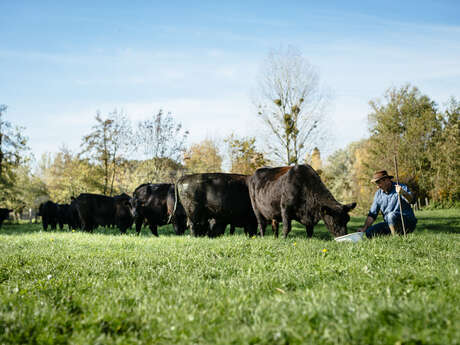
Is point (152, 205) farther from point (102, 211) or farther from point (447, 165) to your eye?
point (447, 165)

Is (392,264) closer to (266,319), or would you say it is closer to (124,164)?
(266,319)

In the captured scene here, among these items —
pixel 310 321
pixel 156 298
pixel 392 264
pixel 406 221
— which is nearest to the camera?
pixel 310 321

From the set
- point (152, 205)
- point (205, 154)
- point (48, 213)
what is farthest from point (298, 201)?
point (205, 154)

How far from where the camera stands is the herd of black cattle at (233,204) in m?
10.2

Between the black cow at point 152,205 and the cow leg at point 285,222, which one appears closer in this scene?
the cow leg at point 285,222

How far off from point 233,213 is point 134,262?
6.64 meters

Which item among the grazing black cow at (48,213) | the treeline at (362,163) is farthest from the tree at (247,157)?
the grazing black cow at (48,213)

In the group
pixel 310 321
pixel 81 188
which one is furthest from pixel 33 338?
pixel 81 188

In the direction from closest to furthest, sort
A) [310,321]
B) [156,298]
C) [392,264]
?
[310,321] → [156,298] → [392,264]

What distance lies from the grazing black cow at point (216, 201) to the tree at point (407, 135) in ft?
67.7

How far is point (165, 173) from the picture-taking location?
33500 mm

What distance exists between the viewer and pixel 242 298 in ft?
13.7

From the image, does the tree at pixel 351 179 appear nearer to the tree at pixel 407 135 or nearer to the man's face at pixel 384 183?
the tree at pixel 407 135

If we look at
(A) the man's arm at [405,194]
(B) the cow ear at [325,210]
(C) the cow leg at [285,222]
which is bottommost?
(C) the cow leg at [285,222]
